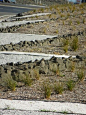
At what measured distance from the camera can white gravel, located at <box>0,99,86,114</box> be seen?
5.63 meters

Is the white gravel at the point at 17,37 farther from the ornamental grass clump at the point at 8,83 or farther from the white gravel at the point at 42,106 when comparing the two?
the white gravel at the point at 42,106

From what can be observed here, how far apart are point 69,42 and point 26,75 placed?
→ 5.25 meters

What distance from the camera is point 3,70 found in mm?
7707

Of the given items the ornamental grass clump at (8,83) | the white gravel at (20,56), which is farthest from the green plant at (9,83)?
the white gravel at (20,56)

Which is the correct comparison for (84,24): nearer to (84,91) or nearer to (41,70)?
(41,70)

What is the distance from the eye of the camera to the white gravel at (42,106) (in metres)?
5.63

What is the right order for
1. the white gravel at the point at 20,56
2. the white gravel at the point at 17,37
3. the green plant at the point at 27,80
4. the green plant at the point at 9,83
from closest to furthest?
the green plant at the point at 9,83 < the green plant at the point at 27,80 < the white gravel at the point at 20,56 < the white gravel at the point at 17,37

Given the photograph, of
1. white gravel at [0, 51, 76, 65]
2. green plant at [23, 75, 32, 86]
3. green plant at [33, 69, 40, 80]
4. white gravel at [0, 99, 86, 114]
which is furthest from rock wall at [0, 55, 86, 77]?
white gravel at [0, 99, 86, 114]

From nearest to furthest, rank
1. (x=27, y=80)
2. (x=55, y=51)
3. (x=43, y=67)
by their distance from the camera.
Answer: (x=27, y=80) → (x=43, y=67) → (x=55, y=51)

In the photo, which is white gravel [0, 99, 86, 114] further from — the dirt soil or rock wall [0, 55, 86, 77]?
rock wall [0, 55, 86, 77]

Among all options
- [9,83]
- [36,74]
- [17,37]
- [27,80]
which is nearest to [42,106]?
[9,83]

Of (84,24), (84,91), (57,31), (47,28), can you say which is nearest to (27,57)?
(84,91)

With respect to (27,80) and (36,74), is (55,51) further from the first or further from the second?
(27,80)

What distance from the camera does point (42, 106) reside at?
226 inches
